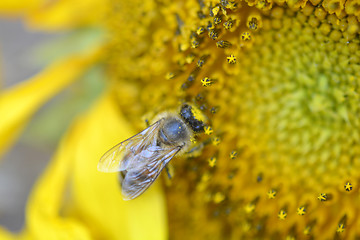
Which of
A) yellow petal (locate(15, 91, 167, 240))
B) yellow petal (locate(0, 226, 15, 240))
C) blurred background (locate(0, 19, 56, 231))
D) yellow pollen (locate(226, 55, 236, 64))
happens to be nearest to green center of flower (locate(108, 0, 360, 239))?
yellow pollen (locate(226, 55, 236, 64))

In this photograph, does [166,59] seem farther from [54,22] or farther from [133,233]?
[54,22]

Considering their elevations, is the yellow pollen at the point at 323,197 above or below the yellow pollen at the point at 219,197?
below

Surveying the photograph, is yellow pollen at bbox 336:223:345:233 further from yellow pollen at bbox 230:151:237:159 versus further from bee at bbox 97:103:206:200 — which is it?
bee at bbox 97:103:206:200

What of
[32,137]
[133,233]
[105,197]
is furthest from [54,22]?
[133,233]

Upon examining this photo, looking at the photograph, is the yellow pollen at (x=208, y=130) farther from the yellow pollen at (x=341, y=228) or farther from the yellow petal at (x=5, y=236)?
the yellow petal at (x=5, y=236)

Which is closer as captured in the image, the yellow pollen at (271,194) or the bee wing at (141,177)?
the bee wing at (141,177)

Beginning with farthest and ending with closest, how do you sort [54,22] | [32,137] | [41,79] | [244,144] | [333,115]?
[32,137]
[54,22]
[41,79]
[244,144]
[333,115]

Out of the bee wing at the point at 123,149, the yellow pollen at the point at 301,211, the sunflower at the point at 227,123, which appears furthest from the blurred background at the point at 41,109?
the yellow pollen at the point at 301,211
